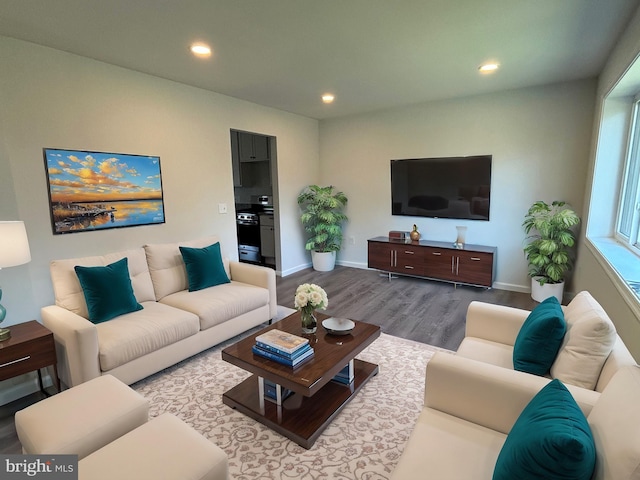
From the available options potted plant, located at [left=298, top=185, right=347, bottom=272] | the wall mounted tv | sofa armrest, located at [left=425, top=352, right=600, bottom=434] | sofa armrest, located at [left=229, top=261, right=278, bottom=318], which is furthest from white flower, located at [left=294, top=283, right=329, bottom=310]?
the wall mounted tv

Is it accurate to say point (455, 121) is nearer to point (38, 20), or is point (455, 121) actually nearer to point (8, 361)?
point (38, 20)

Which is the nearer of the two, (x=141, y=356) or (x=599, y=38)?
(x=141, y=356)

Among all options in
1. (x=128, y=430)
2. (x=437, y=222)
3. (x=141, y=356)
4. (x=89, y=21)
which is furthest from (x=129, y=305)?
(x=437, y=222)

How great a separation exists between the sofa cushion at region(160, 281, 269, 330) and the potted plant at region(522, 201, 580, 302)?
10.5 feet

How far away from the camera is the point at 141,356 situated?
2416 millimetres

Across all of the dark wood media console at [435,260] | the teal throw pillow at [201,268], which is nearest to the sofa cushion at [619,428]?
the teal throw pillow at [201,268]

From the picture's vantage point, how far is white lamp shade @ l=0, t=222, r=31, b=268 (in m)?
2.04

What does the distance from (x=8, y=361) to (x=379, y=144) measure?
4.93m

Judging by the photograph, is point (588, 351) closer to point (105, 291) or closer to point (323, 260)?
point (105, 291)

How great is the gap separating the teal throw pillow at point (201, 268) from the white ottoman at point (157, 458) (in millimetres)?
1897

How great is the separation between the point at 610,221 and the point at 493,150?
161 cm

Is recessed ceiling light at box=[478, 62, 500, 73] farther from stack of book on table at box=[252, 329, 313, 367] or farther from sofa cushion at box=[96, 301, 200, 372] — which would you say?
sofa cushion at box=[96, 301, 200, 372]

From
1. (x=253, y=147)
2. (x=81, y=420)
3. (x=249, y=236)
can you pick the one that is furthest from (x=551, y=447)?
(x=253, y=147)

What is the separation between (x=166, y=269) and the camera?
3.27m
